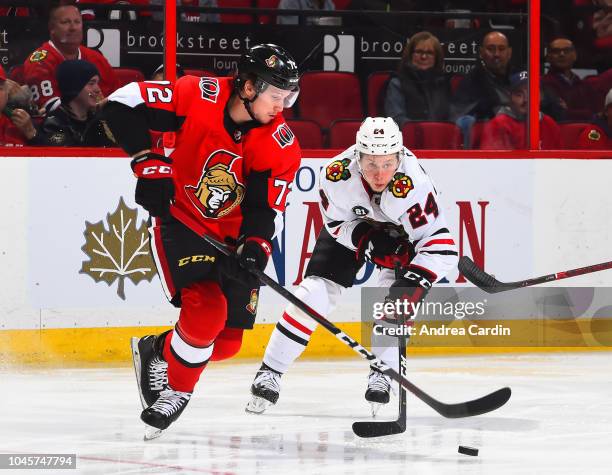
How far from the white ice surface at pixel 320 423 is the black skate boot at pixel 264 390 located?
1.5 inches

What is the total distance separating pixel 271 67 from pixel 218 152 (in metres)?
0.30

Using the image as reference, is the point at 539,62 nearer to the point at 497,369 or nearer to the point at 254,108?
the point at 497,369

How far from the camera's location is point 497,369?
16.4ft

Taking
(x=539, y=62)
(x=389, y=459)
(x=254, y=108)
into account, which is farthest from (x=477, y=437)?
(x=539, y=62)

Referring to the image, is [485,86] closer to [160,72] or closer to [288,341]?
[160,72]

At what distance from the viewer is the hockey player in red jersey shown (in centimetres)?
358

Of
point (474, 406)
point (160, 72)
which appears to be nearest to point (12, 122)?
point (160, 72)

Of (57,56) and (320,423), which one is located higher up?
(57,56)

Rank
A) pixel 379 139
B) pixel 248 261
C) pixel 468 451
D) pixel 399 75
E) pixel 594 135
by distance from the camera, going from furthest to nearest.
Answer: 1. pixel 594 135
2. pixel 399 75
3. pixel 379 139
4. pixel 248 261
5. pixel 468 451

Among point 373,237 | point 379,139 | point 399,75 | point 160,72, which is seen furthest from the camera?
point 399,75

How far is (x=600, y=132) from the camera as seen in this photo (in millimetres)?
5488

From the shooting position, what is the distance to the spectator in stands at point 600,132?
546cm

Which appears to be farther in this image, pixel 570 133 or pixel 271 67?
pixel 570 133

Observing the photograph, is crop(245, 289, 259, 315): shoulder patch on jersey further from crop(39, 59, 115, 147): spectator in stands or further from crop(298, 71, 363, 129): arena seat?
crop(298, 71, 363, 129): arena seat
